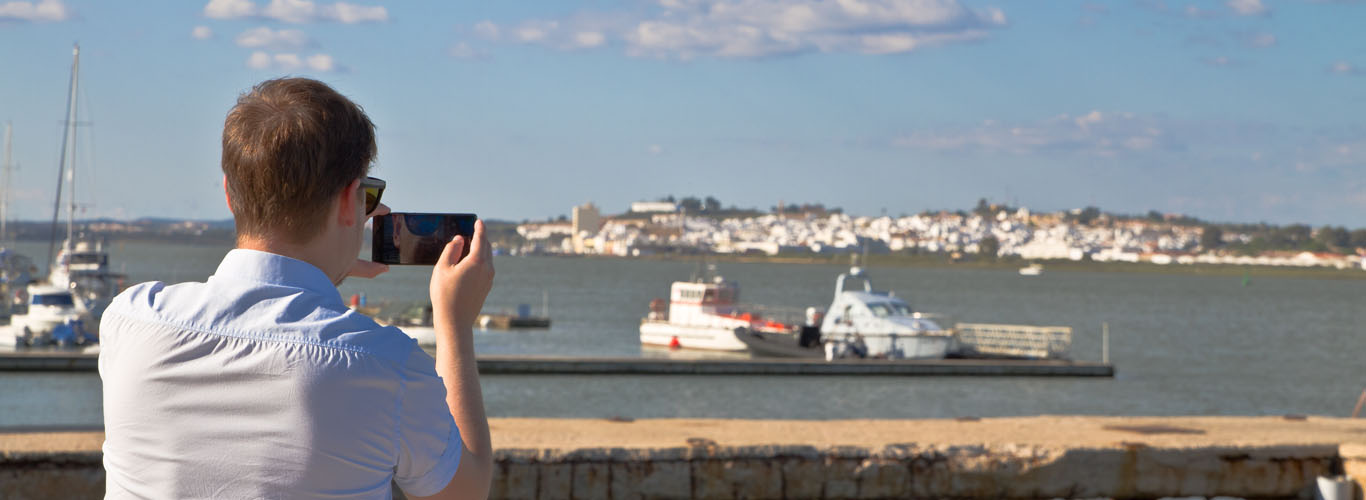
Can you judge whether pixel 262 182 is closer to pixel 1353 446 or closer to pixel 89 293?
pixel 1353 446

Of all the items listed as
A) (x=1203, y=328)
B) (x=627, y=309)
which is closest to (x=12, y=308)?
(x=627, y=309)

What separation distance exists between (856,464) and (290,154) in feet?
14.7

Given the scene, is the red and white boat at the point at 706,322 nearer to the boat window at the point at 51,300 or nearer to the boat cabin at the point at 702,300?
the boat cabin at the point at 702,300

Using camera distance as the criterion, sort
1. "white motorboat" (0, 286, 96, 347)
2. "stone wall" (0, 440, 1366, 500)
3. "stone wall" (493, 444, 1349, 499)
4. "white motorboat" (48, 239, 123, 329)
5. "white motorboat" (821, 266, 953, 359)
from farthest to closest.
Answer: "white motorboat" (48, 239, 123, 329) < "white motorboat" (0, 286, 96, 347) < "white motorboat" (821, 266, 953, 359) < "stone wall" (493, 444, 1349, 499) < "stone wall" (0, 440, 1366, 500)

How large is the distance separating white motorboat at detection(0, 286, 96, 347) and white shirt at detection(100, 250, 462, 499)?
40367mm

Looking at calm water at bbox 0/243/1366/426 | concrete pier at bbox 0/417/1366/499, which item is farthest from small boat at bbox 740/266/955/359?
concrete pier at bbox 0/417/1366/499

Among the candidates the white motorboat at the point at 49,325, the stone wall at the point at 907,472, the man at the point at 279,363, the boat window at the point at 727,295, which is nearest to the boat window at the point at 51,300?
the white motorboat at the point at 49,325

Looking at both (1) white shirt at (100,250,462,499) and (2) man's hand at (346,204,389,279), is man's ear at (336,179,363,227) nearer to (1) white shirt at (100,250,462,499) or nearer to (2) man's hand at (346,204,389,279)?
(1) white shirt at (100,250,462,499)

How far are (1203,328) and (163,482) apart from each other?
82.0 meters

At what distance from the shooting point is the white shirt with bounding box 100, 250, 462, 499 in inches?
63.7

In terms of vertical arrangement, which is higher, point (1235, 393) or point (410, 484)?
point (410, 484)

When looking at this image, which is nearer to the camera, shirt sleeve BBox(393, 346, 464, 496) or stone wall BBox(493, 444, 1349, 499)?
shirt sleeve BBox(393, 346, 464, 496)

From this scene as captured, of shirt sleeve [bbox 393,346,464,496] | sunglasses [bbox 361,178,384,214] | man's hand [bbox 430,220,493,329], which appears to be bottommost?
shirt sleeve [bbox 393,346,464,496]

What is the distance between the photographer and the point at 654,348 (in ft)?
155
